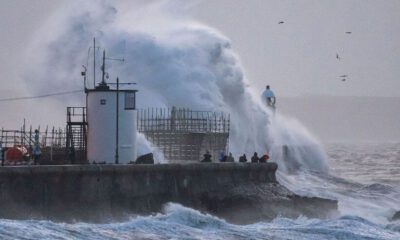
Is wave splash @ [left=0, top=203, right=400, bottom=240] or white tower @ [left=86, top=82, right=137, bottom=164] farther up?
white tower @ [left=86, top=82, right=137, bottom=164]

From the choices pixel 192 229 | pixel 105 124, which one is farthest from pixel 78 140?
pixel 192 229

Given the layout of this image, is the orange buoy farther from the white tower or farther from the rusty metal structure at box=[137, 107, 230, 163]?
the rusty metal structure at box=[137, 107, 230, 163]

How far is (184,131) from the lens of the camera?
129 ft

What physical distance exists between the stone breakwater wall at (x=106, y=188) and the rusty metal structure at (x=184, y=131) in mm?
6202

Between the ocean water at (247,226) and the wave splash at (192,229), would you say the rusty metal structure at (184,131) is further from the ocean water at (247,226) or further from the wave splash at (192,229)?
the wave splash at (192,229)

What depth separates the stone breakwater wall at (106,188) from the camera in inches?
1035

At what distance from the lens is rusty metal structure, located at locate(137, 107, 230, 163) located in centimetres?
3856

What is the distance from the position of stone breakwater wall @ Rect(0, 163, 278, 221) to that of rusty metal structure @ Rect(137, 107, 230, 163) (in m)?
6.20

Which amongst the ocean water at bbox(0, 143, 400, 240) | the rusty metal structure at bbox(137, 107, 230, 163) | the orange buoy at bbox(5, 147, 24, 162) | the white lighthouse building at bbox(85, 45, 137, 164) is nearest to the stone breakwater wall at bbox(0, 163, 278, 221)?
the ocean water at bbox(0, 143, 400, 240)

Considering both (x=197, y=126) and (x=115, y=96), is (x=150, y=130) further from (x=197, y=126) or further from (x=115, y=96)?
(x=115, y=96)

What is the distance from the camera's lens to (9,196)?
2603cm

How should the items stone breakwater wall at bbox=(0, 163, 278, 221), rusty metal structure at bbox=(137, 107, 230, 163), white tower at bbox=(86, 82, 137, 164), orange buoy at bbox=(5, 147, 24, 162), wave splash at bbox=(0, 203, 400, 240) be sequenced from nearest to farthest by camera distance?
wave splash at bbox=(0, 203, 400, 240), stone breakwater wall at bbox=(0, 163, 278, 221), orange buoy at bbox=(5, 147, 24, 162), white tower at bbox=(86, 82, 137, 164), rusty metal structure at bbox=(137, 107, 230, 163)

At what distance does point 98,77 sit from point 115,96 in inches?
539

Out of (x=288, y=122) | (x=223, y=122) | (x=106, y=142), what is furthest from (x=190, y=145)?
(x=288, y=122)
